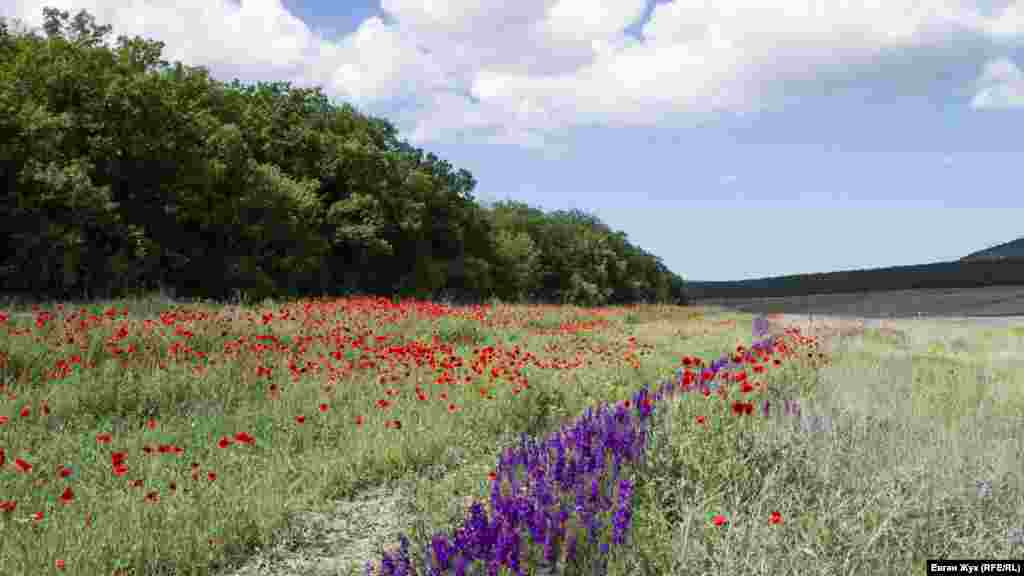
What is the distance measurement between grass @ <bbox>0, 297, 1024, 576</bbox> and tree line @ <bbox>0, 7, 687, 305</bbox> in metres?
7.92

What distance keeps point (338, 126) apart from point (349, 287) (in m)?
6.98

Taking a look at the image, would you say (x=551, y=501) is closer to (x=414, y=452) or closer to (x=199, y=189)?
(x=414, y=452)

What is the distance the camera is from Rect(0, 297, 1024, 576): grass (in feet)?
13.2

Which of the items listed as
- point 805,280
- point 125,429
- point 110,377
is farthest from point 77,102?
point 805,280

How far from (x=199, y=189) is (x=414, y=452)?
17163 mm

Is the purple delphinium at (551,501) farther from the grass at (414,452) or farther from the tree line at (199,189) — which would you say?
the tree line at (199,189)

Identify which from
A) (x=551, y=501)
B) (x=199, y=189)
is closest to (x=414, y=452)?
(x=551, y=501)

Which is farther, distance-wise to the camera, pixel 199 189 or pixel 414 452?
pixel 199 189

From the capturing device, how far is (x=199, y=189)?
21.0m

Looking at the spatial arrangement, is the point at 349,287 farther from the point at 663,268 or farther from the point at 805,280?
the point at 663,268

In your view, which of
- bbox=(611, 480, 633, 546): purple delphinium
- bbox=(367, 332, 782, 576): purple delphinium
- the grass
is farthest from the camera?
the grass

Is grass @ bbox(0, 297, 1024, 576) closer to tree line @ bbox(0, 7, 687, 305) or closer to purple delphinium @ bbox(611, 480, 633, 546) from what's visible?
purple delphinium @ bbox(611, 480, 633, 546)

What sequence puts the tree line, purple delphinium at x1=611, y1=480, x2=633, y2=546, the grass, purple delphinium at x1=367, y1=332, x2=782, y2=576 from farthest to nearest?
the tree line < the grass < purple delphinium at x1=611, y1=480, x2=633, y2=546 < purple delphinium at x1=367, y1=332, x2=782, y2=576

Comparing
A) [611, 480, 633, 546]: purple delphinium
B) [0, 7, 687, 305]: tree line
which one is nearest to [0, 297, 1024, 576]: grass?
[611, 480, 633, 546]: purple delphinium
